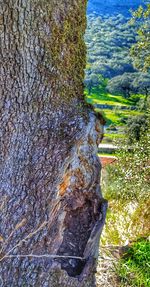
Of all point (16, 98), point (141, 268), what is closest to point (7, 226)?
point (16, 98)

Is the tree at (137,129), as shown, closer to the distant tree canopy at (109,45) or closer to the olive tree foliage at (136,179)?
the olive tree foliage at (136,179)

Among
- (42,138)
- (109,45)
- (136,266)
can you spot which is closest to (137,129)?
(136,266)

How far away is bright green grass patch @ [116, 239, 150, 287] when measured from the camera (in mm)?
3348

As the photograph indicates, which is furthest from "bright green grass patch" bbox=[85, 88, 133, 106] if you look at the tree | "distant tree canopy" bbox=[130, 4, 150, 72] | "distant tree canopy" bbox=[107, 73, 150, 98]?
"distant tree canopy" bbox=[130, 4, 150, 72]

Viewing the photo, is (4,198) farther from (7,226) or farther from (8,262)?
(8,262)

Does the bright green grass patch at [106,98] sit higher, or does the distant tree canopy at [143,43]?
the distant tree canopy at [143,43]

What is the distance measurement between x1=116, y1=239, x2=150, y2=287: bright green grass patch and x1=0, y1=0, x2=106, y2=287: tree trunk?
131 cm

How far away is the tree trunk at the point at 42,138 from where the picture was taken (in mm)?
1940

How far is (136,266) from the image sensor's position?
3.58m

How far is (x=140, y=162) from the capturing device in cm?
623

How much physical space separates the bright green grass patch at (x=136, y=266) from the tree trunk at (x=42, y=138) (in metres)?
1.31

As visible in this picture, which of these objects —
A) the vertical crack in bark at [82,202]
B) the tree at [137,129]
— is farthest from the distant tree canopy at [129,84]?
the vertical crack in bark at [82,202]

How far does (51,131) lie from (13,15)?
0.62 metres

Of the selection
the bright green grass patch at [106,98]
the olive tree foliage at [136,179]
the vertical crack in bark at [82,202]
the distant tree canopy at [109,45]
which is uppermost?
the vertical crack in bark at [82,202]
